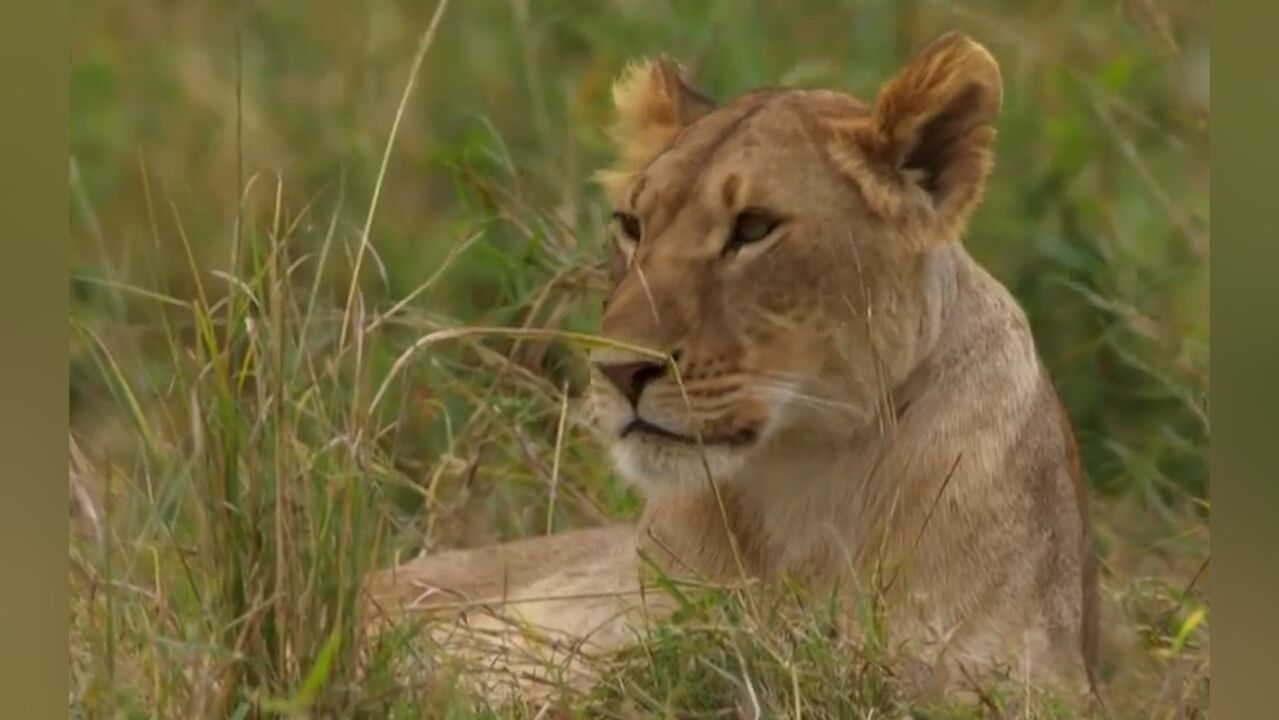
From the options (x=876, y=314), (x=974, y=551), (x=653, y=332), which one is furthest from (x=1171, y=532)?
(x=653, y=332)

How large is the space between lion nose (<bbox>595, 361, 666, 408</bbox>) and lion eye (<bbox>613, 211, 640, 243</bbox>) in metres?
0.11

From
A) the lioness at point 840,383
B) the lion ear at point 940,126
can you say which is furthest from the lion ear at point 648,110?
the lion ear at point 940,126

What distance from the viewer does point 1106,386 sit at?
1713mm

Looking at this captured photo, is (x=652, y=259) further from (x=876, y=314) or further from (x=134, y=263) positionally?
(x=134, y=263)

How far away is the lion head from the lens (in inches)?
62.1

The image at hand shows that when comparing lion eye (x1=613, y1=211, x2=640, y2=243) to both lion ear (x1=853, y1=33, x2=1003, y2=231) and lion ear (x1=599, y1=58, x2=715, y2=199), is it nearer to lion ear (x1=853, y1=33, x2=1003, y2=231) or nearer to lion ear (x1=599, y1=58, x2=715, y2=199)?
lion ear (x1=599, y1=58, x2=715, y2=199)

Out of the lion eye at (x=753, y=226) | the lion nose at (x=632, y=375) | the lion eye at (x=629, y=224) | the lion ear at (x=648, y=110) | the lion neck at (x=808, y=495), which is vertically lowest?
the lion neck at (x=808, y=495)

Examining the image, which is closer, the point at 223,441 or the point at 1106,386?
the point at 223,441

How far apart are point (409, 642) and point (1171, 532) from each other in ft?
1.80

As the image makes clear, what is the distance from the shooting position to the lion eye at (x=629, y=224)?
1.65 m

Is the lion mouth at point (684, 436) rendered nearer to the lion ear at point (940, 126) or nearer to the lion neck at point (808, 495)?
the lion neck at point (808, 495)

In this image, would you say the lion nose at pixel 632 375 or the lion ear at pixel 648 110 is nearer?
the lion nose at pixel 632 375

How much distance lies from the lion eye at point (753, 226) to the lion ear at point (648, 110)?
96 mm

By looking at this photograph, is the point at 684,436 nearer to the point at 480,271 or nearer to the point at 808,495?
the point at 808,495
